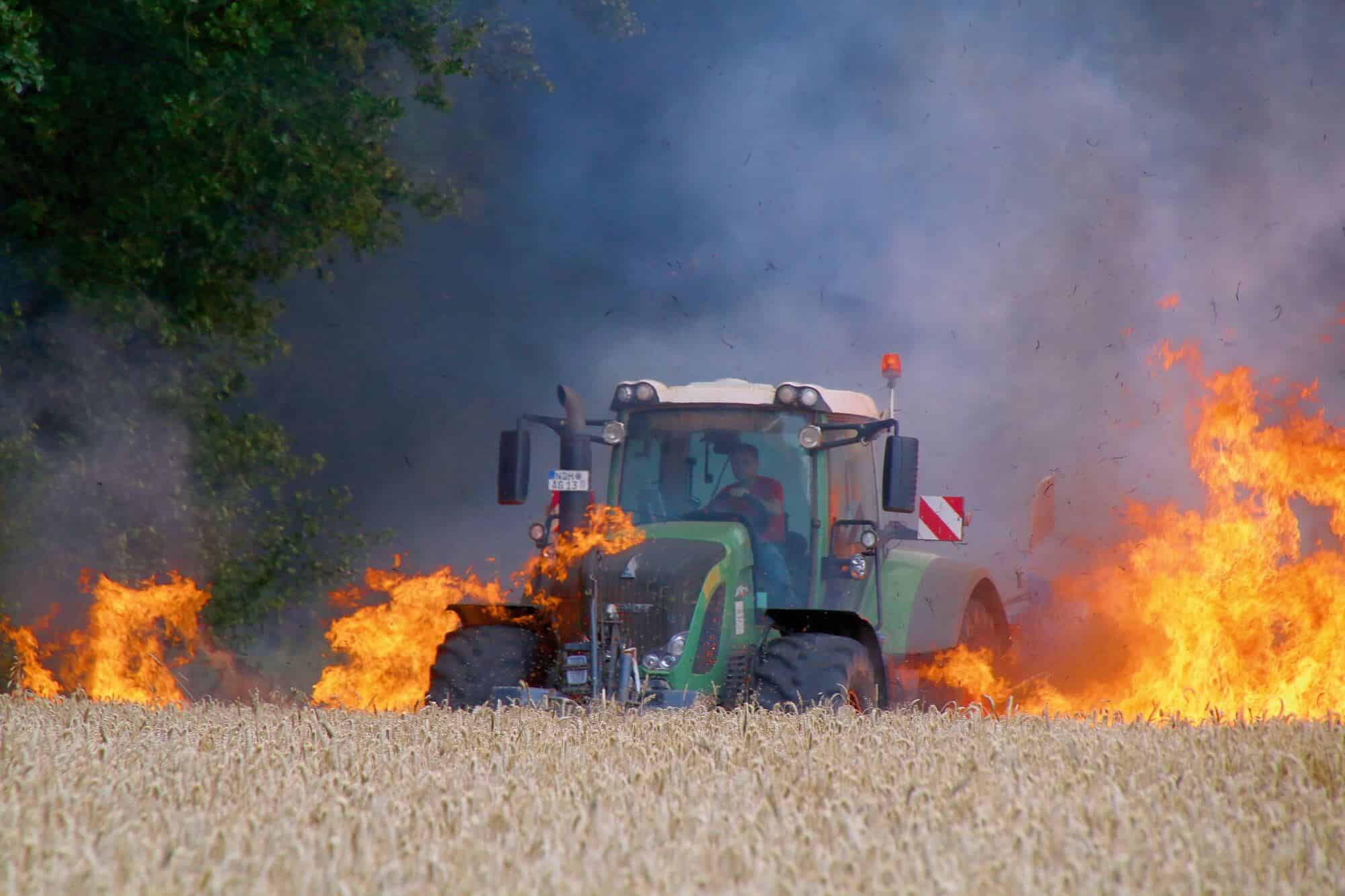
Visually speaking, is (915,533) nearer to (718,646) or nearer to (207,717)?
(718,646)

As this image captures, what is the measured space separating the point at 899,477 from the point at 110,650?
658 cm

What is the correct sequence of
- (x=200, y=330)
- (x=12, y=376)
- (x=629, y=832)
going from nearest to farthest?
1. (x=629, y=832)
2. (x=12, y=376)
3. (x=200, y=330)

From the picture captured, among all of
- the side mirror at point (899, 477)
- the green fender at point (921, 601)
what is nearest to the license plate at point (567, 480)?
the side mirror at point (899, 477)

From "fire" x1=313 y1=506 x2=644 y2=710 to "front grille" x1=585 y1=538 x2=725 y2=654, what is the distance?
1.04 meters

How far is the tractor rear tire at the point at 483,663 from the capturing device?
9172 millimetres

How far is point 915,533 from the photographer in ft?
37.4

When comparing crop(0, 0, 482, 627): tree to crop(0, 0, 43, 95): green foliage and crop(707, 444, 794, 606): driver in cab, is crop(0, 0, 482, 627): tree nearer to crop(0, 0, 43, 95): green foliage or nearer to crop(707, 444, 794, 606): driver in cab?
crop(0, 0, 43, 95): green foliage

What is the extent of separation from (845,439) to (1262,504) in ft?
10.5

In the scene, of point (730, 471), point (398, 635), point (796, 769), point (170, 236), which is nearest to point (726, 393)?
point (730, 471)

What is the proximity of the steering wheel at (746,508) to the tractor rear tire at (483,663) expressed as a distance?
4.52 feet

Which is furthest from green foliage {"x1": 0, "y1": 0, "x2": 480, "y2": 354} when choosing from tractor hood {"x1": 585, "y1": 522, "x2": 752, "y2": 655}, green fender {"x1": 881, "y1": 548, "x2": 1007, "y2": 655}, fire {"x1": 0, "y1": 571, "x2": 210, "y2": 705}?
green fender {"x1": 881, "y1": 548, "x2": 1007, "y2": 655}

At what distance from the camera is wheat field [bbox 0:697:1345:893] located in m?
3.91

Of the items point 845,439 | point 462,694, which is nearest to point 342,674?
point 462,694

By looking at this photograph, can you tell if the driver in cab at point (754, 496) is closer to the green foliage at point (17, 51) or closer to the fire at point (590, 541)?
the fire at point (590, 541)
